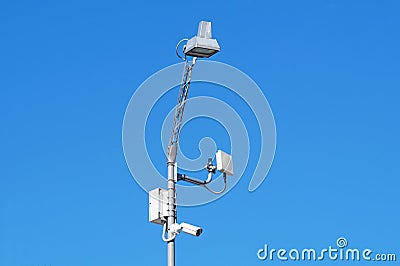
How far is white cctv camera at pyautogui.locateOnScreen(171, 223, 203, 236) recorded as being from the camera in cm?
1938

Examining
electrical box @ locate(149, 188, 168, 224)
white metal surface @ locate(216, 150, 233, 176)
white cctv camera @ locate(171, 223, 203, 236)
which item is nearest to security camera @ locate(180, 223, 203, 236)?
white cctv camera @ locate(171, 223, 203, 236)

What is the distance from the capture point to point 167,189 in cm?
2003

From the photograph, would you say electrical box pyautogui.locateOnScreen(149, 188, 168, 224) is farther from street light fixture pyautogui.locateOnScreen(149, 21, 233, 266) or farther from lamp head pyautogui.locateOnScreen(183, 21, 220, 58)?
lamp head pyautogui.locateOnScreen(183, 21, 220, 58)

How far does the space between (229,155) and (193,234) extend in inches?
88.1

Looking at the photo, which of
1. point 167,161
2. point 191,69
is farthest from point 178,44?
point 167,161

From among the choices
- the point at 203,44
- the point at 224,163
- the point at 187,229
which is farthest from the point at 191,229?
the point at 203,44

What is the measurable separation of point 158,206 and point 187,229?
2.92ft

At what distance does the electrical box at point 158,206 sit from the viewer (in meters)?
20.0

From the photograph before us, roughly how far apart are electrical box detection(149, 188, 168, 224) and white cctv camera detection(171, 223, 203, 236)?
0.40 m

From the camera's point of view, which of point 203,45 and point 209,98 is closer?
Result: point 203,45

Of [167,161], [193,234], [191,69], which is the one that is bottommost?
[193,234]

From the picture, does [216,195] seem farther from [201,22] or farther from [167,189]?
[201,22]

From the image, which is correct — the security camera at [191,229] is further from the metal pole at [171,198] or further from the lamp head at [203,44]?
the lamp head at [203,44]

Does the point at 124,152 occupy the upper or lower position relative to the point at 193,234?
upper
